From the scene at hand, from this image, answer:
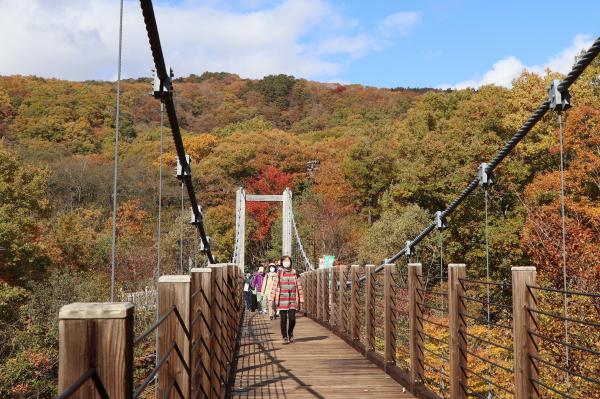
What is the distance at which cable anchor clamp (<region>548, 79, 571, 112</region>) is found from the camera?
4.48m

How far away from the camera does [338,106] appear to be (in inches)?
2052

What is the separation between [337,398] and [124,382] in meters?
3.47

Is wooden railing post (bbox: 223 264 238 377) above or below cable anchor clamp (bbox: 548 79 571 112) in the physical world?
below

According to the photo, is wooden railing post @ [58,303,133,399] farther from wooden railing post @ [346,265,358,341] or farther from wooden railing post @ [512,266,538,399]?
wooden railing post @ [346,265,358,341]

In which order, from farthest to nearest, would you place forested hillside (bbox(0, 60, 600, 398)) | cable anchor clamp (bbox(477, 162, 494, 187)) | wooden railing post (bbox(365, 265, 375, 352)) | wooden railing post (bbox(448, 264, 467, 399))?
forested hillside (bbox(0, 60, 600, 398)), wooden railing post (bbox(365, 265, 375, 352)), cable anchor clamp (bbox(477, 162, 494, 187)), wooden railing post (bbox(448, 264, 467, 399))

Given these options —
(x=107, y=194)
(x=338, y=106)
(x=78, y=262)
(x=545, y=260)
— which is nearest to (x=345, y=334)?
(x=545, y=260)

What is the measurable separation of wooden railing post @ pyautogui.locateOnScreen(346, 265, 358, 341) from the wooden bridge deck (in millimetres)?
196

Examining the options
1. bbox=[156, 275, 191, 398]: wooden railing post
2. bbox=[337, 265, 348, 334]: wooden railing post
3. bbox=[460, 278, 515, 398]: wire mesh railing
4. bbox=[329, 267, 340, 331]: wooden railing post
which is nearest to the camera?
bbox=[156, 275, 191, 398]: wooden railing post

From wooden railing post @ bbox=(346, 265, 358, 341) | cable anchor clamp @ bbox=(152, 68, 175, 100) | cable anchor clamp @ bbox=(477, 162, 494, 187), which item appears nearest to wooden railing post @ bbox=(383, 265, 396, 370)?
cable anchor clamp @ bbox=(477, 162, 494, 187)

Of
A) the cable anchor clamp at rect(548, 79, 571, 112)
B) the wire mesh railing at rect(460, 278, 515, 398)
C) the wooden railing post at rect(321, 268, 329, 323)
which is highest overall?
the cable anchor clamp at rect(548, 79, 571, 112)

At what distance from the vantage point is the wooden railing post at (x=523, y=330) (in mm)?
3000

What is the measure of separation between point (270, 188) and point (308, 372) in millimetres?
30684

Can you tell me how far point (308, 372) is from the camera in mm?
5652

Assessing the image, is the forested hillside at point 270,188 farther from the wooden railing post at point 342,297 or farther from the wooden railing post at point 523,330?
the wooden railing post at point 523,330
